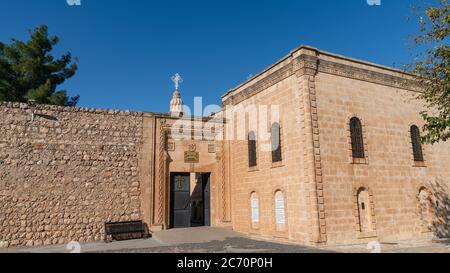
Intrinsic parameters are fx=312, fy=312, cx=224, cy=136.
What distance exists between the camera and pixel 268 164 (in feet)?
39.4

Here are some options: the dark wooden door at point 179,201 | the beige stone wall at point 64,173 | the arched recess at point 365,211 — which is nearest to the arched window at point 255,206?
the dark wooden door at point 179,201

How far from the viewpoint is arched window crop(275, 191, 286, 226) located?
11.1 meters

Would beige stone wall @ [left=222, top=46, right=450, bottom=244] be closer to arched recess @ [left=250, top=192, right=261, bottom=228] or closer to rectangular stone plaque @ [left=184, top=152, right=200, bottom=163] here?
arched recess @ [left=250, top=192, right=261, bottom=228]

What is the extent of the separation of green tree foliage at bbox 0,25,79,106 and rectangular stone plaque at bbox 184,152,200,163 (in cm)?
960

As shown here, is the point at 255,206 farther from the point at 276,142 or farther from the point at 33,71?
the point at 33,71

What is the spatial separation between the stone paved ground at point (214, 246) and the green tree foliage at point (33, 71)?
35.0ft

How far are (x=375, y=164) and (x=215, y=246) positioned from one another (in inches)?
255

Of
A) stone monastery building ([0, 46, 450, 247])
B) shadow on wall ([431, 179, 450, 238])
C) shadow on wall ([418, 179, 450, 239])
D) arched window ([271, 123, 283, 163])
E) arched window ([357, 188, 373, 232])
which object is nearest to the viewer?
stone monastery building ([0, 46, 450, 247])

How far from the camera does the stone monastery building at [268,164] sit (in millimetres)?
10477

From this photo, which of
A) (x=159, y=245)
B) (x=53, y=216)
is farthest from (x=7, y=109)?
(x=159, y=245)

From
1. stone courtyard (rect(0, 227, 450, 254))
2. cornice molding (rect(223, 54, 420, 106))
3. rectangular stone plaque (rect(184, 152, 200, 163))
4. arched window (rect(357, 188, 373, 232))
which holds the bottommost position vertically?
stone courtyard (rect(0, 227, 450, 254))

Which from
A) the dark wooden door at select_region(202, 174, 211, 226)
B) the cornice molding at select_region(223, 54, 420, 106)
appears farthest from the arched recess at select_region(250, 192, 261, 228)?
the cornice molding at select_region(223, 54, 420, 106)

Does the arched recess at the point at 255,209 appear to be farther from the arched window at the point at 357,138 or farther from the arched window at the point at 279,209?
the arched window at the point at 357,138

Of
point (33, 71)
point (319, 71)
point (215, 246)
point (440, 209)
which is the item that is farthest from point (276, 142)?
point (33, 71)
